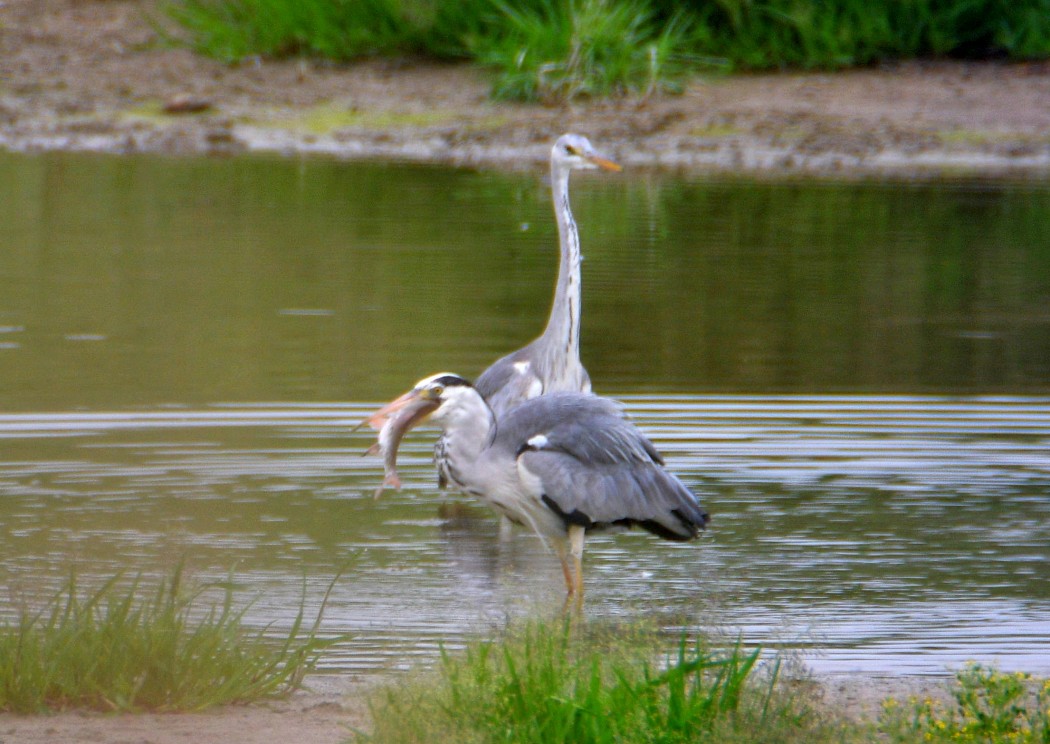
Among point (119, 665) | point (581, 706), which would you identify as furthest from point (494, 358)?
point (581, 706)

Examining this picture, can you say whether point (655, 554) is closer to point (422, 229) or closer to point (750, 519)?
point (750, 519)

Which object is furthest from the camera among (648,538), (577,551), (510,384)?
(510,384)

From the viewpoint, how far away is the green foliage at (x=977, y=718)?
4695 mm

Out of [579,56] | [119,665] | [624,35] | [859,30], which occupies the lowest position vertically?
[119,665]

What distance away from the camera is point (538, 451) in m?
6.54

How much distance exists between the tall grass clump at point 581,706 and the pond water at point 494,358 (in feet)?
3.71

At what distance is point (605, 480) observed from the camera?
658cm

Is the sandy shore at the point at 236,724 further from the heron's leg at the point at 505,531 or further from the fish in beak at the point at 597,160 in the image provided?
the fish in beak at the point at 597,160

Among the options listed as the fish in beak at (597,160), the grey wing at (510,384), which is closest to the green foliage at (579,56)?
the fish in beak at (597,160)

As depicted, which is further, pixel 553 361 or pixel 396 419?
pixel 553 361

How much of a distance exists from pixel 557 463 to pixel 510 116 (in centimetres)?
1529

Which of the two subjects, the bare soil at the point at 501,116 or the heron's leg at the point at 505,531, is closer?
the heron's leg at the point at 505,531

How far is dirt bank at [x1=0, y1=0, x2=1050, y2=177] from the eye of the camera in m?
20.2

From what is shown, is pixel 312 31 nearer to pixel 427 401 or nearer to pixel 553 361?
pixel 553 361
